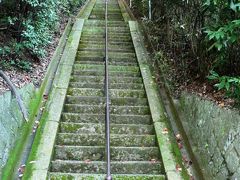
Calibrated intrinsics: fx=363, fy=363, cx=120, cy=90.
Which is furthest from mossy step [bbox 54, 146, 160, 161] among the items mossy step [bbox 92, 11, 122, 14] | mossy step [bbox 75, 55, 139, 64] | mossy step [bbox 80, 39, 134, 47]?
mossy step [bbox 92, 11, 122, 14]

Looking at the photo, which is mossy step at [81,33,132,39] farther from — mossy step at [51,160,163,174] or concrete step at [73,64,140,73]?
mossy step at [51,160,163,174]

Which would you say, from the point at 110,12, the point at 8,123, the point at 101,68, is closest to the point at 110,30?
the point at 101,68

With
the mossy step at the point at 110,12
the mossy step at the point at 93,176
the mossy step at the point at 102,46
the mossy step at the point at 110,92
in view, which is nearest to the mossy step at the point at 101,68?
the mossy step at the point at 110,92

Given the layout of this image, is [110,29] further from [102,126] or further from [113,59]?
[102,126]

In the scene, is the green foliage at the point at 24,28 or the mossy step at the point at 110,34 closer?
the green foliage at the point at 24,28

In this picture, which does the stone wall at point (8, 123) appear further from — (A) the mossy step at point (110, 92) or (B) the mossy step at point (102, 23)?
(B) the mossy step at point (102, 23)

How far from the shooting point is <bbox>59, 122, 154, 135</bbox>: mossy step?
6875mm

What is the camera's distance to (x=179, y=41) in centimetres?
854

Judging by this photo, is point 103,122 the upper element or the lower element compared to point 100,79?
lower

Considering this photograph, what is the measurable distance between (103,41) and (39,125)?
548 cm

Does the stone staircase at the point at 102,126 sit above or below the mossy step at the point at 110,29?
below

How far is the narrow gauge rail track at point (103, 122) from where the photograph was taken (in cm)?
584

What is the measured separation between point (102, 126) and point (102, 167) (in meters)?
1.20

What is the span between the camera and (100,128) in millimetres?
6875
